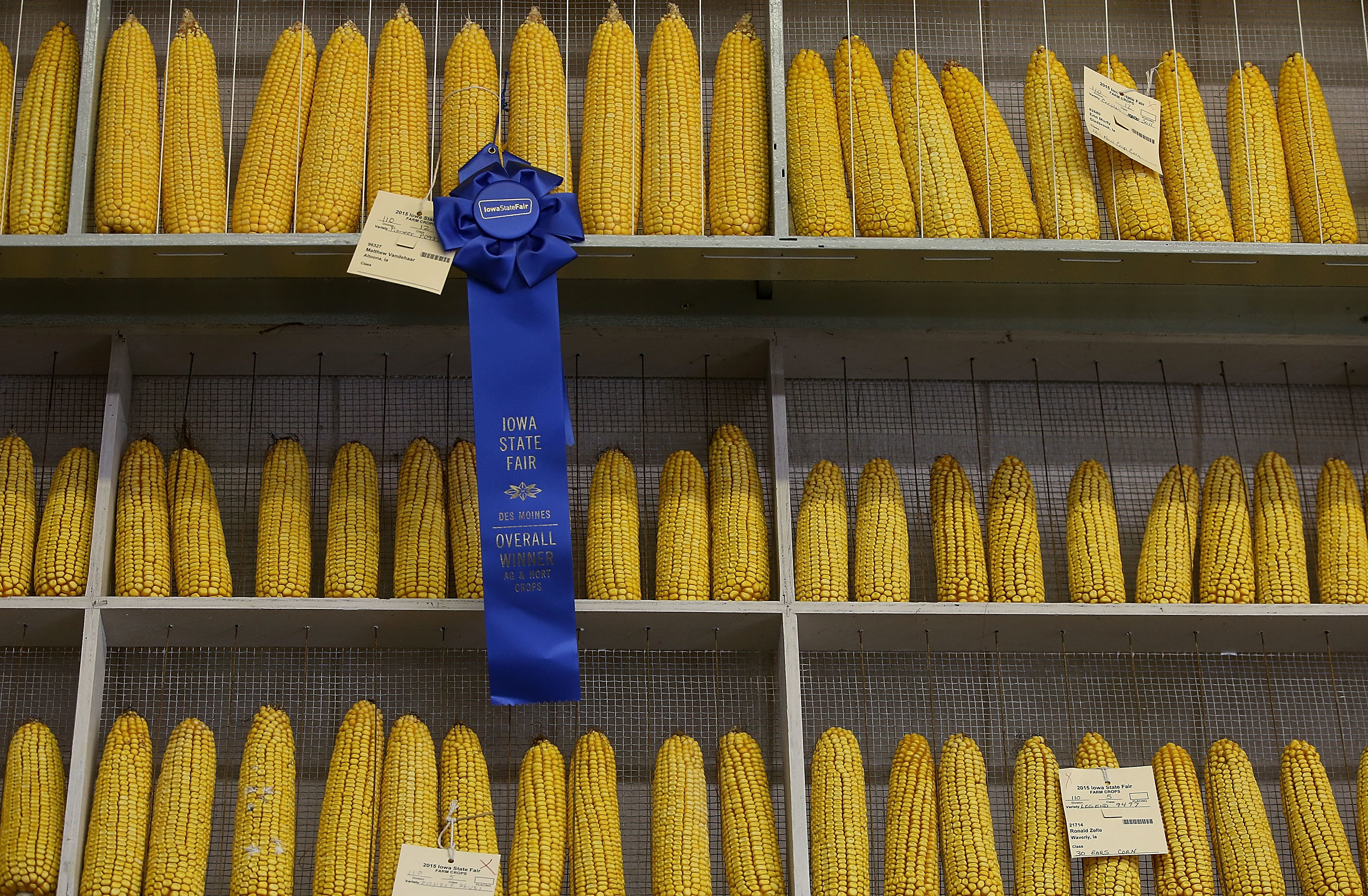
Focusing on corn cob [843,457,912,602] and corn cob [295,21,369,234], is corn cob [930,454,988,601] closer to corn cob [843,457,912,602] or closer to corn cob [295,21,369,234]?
corn cob [843,457,912,602]

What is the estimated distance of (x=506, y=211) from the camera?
3365mm

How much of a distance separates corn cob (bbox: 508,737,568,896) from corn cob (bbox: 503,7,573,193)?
144 centimetres

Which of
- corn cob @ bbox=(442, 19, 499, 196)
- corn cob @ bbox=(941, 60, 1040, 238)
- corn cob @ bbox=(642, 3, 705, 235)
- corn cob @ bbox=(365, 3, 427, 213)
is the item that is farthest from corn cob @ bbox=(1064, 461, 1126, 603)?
corn cob @ bbox=(442, 19, 499, 196)

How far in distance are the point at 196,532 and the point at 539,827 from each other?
3.82 ft

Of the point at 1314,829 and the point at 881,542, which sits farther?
the point at 881,542

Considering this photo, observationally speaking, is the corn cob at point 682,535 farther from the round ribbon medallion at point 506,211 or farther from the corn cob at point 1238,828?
the corn cob at point 1238,828

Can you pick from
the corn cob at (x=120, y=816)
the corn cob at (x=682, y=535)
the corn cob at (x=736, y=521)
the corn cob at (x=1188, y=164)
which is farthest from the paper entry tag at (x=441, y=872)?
the corn cob at (x=1188, y=164)

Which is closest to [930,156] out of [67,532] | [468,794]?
[468,794]

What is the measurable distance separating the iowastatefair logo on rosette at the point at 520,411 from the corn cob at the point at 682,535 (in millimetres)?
337

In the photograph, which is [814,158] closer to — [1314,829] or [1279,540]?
[1279,540]

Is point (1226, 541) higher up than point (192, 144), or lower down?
lower down

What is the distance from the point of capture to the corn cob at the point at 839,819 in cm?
326

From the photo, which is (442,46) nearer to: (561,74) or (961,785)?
(561,74)

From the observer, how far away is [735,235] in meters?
3.43
